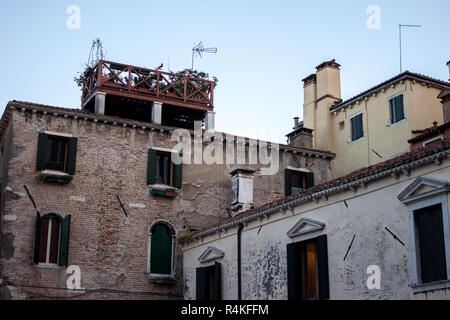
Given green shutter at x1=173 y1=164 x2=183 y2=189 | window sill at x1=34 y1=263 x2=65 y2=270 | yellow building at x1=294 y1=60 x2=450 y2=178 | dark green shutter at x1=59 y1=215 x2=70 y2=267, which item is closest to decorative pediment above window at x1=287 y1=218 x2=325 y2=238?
green shutter at x1=173 y1=164 x2=183 y2=189

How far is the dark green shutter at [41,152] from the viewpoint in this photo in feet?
65.6

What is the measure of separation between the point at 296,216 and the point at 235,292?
3.14m

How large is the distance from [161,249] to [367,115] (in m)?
9.22

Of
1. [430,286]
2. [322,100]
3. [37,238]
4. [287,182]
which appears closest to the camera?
[430,286]

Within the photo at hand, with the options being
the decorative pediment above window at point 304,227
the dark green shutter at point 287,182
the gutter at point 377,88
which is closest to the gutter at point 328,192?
the decorative pediment above window at point 304,227

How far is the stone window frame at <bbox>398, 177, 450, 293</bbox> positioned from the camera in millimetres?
11953

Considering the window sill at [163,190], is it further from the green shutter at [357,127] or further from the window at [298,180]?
the green shutter at [357,127]

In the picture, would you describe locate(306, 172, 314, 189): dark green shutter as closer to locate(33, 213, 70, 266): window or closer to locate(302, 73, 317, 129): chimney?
locate(302, 73, 317, 129): chimney

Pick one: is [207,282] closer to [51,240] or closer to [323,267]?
[51,240]

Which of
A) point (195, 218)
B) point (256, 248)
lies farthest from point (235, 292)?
point (195, 218)

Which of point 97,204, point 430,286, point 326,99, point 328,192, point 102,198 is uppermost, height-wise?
point 326,99

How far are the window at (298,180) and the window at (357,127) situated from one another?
2360 millimetres

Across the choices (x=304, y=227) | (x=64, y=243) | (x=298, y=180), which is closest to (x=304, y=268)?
(x=304, y=227)

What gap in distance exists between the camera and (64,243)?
770 inches
